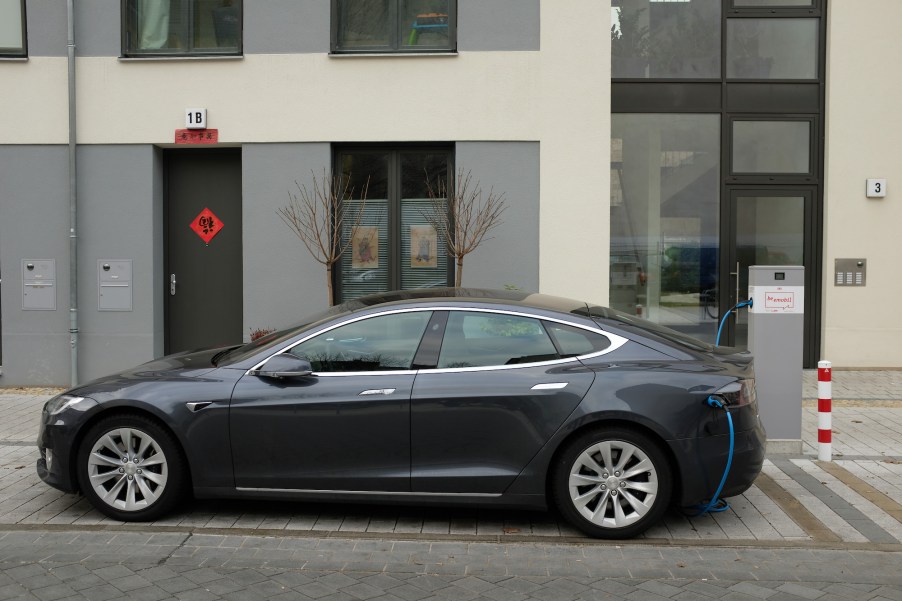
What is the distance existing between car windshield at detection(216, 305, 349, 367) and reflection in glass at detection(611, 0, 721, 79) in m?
7.35

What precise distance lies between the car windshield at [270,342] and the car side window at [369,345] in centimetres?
20

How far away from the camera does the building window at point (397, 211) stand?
1145cm

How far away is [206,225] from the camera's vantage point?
11750mm

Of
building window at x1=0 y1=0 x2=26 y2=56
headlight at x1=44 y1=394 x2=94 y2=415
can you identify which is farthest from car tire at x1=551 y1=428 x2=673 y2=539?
building window at x1=0 y1=0 x2=26 y2=56

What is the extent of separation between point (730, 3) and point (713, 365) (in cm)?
801

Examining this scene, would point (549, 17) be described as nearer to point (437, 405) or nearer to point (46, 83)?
point (46, 83)

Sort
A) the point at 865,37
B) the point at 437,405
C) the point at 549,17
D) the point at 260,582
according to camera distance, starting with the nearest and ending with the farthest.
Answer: the point at 260,582 → the point at 437,405 → the point at 549,17 → the point at 865,37

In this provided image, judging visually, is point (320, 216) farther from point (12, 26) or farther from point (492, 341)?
point (492, 341)

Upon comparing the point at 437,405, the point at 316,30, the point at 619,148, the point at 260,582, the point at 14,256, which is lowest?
the point at 260,582

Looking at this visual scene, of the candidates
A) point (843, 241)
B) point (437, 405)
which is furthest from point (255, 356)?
point (843, 241)

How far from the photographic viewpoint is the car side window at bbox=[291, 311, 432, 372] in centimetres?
570

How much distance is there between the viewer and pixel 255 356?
5.80 m

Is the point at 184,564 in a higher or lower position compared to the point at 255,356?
lower

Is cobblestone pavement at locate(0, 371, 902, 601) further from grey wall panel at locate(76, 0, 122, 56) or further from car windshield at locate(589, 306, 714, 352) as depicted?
grey wall panel at locate(76, 0, 122, 56)
